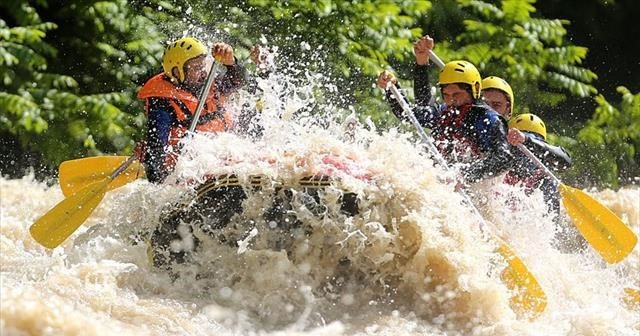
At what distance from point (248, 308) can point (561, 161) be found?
9.33 ft

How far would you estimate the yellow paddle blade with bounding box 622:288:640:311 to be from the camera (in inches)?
247

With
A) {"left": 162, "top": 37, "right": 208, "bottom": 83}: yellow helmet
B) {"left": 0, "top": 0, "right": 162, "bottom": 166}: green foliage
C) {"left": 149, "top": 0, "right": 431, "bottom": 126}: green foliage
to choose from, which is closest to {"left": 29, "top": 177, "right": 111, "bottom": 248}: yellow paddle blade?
{"left": 162, "top": 37, "right": 208, "bottom": 83}: yellow helmet

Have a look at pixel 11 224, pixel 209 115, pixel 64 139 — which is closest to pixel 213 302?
pixel 209 115

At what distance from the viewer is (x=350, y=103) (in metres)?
10.0

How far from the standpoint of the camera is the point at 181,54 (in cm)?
588

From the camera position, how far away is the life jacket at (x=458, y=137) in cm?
611

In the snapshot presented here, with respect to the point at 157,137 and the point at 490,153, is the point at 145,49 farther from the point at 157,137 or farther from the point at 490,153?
the point at 490,153

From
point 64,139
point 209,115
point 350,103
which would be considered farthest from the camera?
point 350,103

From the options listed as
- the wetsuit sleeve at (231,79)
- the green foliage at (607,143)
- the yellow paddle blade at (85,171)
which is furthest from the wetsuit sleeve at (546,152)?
the green foliage at (607,143)

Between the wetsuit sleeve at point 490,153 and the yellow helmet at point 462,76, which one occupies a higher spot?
the yellow helmet at point 462,76

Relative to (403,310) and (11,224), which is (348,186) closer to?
(403,310)

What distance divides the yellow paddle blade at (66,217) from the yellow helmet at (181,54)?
0.76 metres

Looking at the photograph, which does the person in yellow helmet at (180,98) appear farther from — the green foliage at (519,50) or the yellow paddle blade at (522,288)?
the green foliage at (519,50)

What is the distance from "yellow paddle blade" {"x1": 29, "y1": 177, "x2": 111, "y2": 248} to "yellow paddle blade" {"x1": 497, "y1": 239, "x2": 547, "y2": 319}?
2.32 metres
